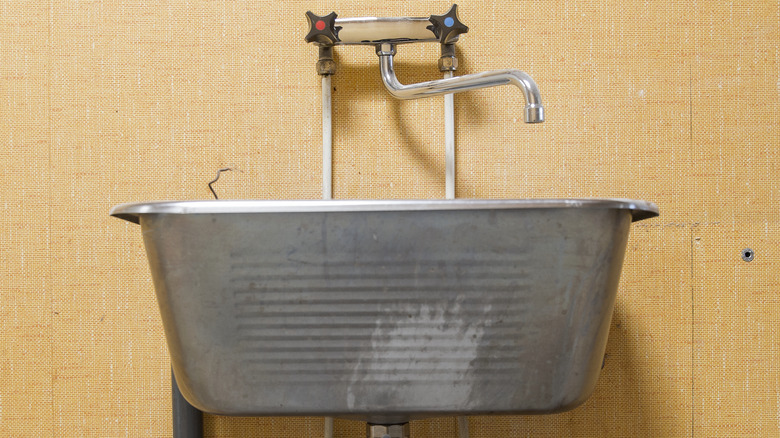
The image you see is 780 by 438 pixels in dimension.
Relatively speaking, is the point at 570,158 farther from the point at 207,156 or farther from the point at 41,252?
the point at 41,252

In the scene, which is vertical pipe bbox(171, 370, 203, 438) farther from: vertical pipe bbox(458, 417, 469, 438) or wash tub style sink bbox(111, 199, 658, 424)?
vertical pipe bbox(458, 417, 469, 438)

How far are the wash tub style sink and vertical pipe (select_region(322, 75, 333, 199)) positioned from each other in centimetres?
32

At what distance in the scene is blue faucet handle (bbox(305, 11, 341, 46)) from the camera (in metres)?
0.85

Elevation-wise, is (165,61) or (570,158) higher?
(165,61)

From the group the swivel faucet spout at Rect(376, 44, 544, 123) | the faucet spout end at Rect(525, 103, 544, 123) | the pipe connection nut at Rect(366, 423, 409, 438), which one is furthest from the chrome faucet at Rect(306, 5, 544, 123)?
the pipe connection nut at Rect(366, 423, 409, 438)

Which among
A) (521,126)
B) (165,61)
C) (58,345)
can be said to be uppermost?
(165,61)

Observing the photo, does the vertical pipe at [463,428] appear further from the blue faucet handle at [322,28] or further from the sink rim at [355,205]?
the blue faucet handle at [322,28]

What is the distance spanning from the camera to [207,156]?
0.93 meters

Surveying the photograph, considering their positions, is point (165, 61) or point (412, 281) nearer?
point (412, 281)

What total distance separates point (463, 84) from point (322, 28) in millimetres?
235

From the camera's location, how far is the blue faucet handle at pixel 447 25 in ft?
2.80

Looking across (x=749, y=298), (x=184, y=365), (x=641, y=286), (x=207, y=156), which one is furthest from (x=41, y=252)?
(x=749, y=298)

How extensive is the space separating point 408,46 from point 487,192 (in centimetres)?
26

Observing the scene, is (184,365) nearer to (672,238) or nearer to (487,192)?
(487,192)
